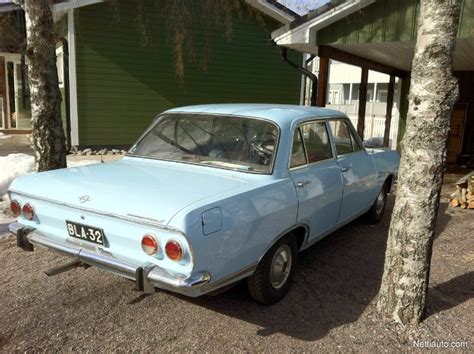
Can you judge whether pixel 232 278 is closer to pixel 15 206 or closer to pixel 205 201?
pixel 205 201

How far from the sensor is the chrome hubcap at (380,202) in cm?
576

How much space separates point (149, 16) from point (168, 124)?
851cm

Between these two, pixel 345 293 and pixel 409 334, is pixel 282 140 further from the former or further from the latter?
pixel 409 334

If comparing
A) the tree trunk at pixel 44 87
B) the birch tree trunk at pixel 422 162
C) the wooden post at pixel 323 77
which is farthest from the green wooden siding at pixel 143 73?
the birch tree trunk at pixel 422 162

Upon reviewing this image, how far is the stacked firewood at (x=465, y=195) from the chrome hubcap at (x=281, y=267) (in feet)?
14.9

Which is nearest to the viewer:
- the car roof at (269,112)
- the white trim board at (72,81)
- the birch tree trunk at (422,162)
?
the birch tree trunk at (422,162)

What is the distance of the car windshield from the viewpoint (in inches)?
143

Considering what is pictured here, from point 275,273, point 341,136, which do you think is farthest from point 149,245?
point 341,136

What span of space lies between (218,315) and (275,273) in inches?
22.0

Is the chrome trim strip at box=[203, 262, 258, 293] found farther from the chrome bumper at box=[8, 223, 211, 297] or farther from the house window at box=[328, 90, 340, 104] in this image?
the house window at box=[328, 90, 340, 104]

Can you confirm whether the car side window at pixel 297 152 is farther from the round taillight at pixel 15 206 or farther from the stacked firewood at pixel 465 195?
the stacked firewood at pixel 465 195

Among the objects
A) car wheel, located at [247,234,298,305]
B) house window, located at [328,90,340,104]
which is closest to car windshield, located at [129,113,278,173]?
car wheel, located at [247,234,298,305]

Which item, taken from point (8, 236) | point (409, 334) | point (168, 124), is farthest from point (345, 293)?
point (8, 236)

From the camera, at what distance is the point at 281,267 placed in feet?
11.8
